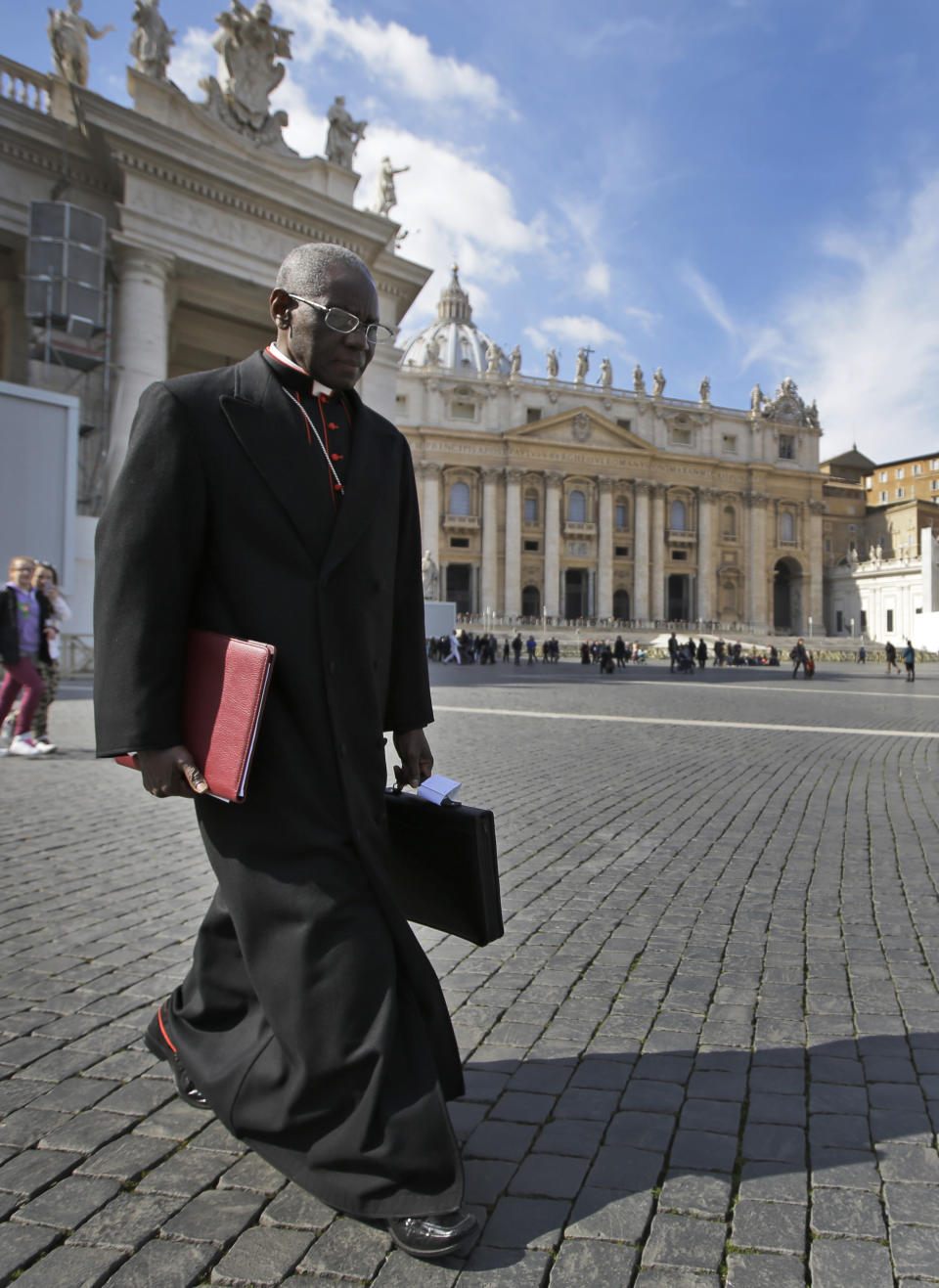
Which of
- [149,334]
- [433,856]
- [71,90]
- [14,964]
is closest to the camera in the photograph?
[433,856]

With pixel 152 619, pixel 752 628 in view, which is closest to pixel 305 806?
pixel 152 619

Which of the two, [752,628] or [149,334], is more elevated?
Answer: [149,334]

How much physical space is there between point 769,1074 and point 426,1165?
108 centimetres

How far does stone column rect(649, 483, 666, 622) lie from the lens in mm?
64250

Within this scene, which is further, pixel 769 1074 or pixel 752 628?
pixel 752 628

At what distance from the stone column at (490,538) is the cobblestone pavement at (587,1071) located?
183 ft

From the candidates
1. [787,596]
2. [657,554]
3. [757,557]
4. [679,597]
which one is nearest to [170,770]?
[657,554]

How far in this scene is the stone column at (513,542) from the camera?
60.7 meters

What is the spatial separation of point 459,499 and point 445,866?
60.8 meters

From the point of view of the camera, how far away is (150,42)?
63.6ft

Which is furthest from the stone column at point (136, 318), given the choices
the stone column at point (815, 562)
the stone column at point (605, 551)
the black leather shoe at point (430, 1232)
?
the stone column at point (815, 562)

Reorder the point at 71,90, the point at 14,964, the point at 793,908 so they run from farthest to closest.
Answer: the point at 71,90 → the point at 793,908 → the point at 14,964

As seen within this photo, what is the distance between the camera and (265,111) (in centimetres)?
2109

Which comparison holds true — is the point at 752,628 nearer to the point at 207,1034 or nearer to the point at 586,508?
the point at 586,508
